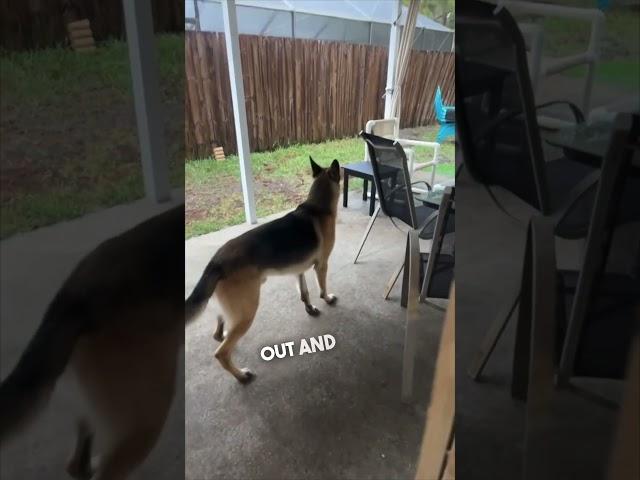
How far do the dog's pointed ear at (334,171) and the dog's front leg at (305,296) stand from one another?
0.60ft

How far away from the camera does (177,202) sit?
39cm

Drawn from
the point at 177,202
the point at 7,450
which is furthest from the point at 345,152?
the point at 7,450

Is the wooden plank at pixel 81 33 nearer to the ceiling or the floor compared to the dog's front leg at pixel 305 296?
nearer to the ceiling

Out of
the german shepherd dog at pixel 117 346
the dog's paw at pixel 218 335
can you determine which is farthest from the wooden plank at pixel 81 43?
the dog's paw at pixel 218 335

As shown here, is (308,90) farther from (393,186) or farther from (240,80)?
(393,186)

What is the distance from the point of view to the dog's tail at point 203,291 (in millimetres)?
479

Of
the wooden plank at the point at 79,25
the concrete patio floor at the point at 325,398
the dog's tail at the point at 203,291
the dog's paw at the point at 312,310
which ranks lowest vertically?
the concrete patio floor at the point at 325,398

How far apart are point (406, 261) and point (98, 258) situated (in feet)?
1.51

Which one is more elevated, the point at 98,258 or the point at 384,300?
the point at 98,258

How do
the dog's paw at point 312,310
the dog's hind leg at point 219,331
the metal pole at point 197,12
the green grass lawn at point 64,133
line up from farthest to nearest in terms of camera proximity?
the dog's paw at point 312,310 → the dog's hind leg at point 219,331 → the metal pole at point 197,12 → the green grass lawn at point 64,133

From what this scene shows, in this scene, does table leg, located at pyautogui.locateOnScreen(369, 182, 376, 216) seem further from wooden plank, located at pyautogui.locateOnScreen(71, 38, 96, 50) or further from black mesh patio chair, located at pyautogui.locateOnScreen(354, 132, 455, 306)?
wooden plank, located at pyautogui.locateOnScreen(71, 38, 96, 50)

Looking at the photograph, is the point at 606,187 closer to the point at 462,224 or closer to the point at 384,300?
the point at 462,224

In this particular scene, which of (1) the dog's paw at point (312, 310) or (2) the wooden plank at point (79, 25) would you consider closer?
(2) the wooden plank at point (79, 25)

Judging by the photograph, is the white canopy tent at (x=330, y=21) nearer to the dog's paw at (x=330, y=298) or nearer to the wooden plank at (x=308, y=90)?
the wooden plank at (x=308, y=90)
